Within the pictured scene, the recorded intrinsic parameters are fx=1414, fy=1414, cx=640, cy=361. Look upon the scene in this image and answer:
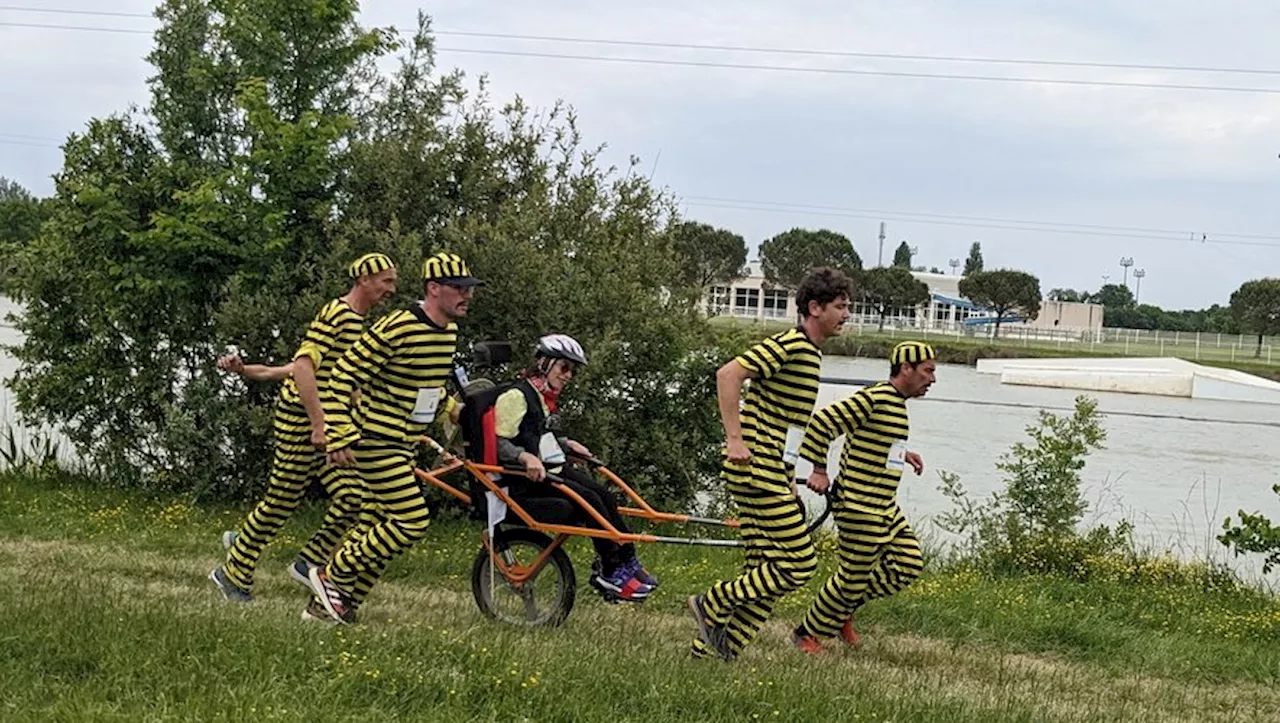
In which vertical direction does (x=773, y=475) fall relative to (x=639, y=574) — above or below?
above

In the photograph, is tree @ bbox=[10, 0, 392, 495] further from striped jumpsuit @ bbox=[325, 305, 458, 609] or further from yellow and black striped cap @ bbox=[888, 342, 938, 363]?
yellow and black striped cap @ bbox=[888, 342, 938, 363]

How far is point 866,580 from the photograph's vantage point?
686cm

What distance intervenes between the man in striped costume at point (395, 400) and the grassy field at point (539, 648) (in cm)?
45

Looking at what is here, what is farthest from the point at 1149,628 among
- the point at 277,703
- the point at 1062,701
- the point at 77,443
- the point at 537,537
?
the point at 77,443

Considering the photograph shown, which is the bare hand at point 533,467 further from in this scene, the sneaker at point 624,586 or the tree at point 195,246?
the tree at point 195,246

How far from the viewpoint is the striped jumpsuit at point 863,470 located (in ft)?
22.0

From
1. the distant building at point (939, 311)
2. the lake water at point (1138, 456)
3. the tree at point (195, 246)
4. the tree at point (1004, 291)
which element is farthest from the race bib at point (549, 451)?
the tree at point (1004, 291)

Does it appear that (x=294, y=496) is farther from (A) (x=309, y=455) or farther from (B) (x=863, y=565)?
(B) (x=863, y=565)

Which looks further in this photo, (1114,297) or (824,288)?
(1114,297)

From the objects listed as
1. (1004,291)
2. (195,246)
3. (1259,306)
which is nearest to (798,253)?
(1004,291)

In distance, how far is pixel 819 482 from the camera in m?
6.54

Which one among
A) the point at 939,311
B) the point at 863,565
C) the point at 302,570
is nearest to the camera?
the point at 863,565

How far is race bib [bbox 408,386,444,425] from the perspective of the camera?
6.42 meters

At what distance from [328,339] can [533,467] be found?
1258 mm
